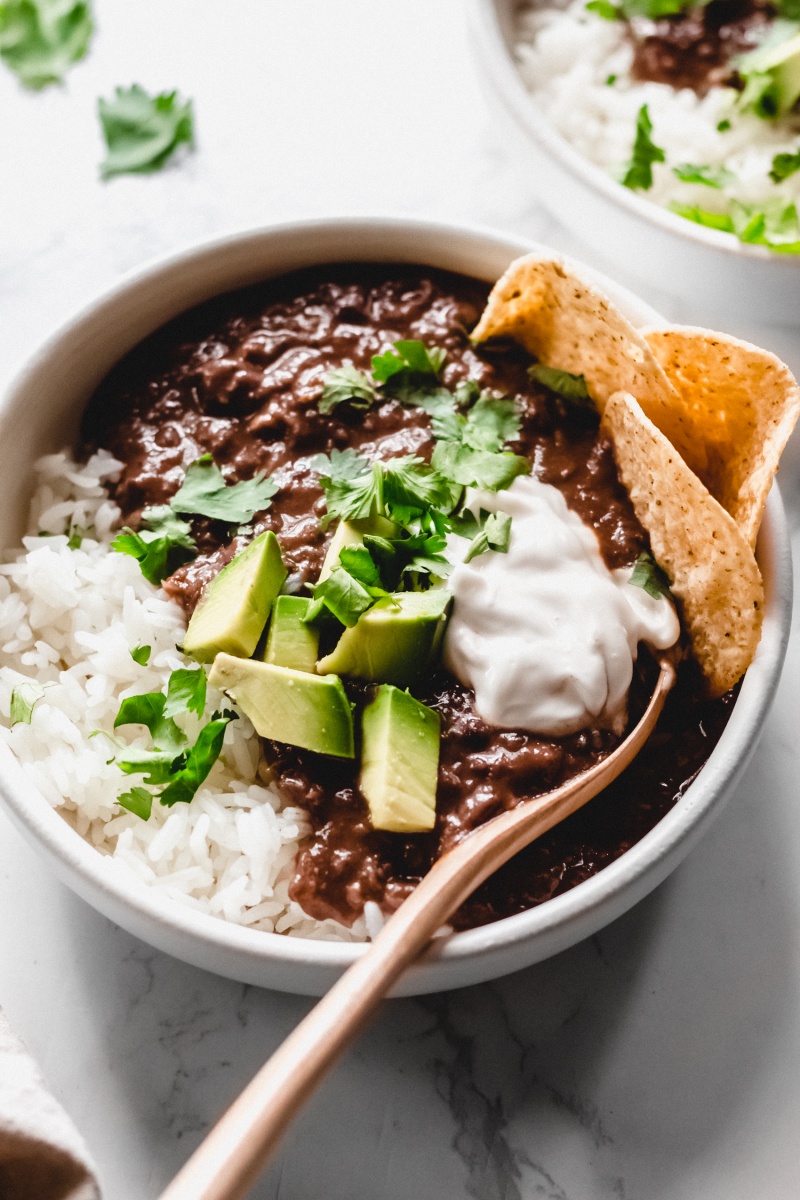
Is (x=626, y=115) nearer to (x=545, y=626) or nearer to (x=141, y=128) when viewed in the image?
(x=141, y=128)

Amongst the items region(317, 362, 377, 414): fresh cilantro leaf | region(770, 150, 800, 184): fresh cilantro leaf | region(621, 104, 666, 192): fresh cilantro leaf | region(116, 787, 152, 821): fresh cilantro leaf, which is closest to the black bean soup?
region(317, 362, 377, 414): fresh cilantro leaf

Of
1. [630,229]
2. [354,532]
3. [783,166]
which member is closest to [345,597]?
[354,532]

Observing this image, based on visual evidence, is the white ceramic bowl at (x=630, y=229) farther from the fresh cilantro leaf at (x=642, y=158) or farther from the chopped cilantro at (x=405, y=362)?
the chopped cilantro at (x=405, y=362)

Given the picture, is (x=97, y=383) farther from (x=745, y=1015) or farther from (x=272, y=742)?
(x=745, y=1015)

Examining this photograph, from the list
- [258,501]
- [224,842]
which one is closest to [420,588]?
[258,501]

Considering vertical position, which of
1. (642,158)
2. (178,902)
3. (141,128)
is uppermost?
(642,158)

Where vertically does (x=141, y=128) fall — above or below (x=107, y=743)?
above

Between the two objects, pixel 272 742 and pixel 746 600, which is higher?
pixel 746 600
